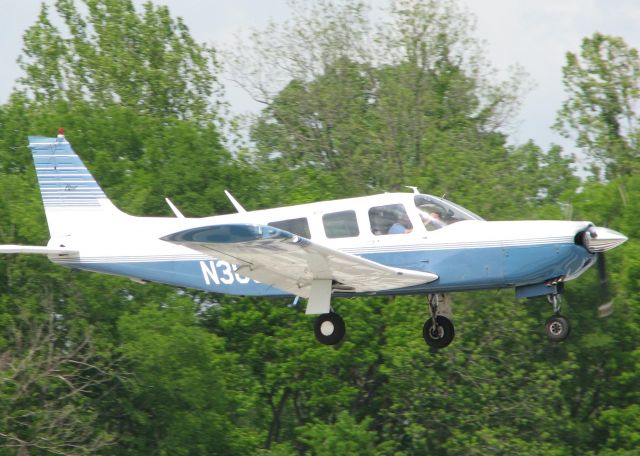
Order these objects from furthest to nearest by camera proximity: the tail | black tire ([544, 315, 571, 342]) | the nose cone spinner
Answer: the tail, black tire ([544, 315, 571, 342]), the nose cone spinner

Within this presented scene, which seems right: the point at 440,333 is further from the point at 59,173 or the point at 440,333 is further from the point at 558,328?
the point at 59,173

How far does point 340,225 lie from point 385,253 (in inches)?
28.6

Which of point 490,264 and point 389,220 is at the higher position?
point 389,220

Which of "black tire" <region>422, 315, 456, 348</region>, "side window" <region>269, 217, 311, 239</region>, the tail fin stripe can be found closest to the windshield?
"side window" <region>269, 217, 311, 239</region>

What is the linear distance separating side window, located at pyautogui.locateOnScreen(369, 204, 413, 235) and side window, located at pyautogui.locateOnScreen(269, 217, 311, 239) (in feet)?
2.86

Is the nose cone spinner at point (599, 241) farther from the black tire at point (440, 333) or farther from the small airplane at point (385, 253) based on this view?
the black tire at point (440, 333)

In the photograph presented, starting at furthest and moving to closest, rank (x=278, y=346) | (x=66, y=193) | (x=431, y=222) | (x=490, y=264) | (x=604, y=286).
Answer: (x=278, y=346) → (x=66, y=193) → (x=604, y=286) → (x=431, y=222) → (x=490, y=264)

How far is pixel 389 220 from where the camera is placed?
18328 mm

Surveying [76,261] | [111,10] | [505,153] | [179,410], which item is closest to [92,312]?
[179,410]

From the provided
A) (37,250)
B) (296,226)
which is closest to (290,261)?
(296,226)

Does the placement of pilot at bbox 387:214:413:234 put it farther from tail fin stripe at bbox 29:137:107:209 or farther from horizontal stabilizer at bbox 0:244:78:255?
tail fin stripe at bbox 29:137:107:209

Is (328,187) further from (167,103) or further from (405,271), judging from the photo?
(405,271)

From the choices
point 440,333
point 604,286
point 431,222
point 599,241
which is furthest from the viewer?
point 440,333

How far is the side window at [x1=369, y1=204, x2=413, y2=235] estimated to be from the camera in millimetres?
18219
